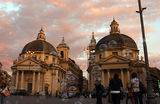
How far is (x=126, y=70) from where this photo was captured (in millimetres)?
51250

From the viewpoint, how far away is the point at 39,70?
57156mm

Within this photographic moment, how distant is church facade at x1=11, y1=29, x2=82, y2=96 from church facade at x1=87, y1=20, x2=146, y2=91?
566 inches

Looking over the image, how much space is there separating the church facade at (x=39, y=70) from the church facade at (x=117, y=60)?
14386 millimetres

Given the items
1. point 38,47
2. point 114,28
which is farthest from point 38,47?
point 114,28

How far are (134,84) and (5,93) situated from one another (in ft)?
31.5

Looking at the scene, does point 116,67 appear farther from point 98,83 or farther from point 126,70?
point 98,83

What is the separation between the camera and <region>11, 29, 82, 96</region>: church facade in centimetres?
5772

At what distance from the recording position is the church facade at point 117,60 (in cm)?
5088

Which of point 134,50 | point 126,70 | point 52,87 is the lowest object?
point 52,87

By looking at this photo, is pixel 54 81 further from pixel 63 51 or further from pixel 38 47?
pixel 63 51

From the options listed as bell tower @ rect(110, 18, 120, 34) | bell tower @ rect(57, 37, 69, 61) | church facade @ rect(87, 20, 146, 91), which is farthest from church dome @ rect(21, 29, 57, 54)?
A: bell tower @ rect(110, 18, 120, 34)

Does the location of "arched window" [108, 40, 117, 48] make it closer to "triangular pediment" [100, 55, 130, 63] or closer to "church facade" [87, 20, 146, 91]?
"church facade" [87, 20, 146, 91]

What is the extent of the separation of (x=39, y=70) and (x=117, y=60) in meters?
25.5

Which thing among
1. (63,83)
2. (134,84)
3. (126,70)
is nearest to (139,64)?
(126,70)
